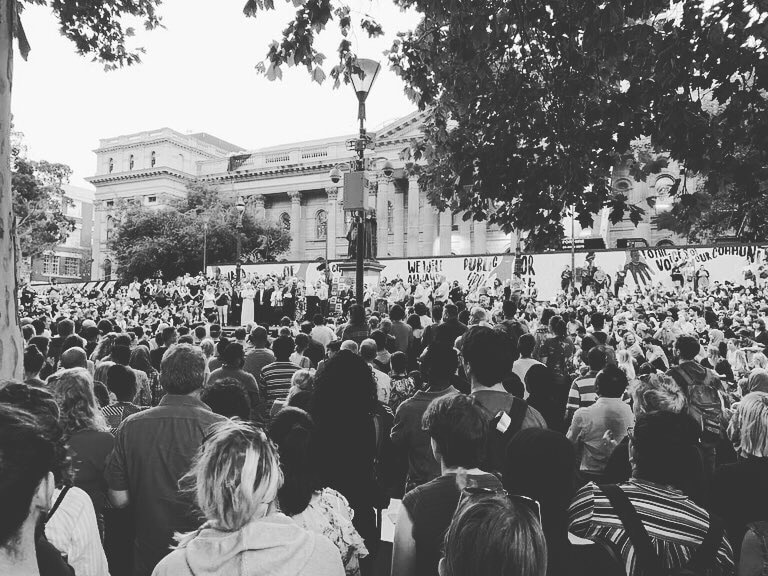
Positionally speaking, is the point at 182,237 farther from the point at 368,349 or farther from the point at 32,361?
the point at 368,349

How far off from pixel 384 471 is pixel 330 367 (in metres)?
0.88

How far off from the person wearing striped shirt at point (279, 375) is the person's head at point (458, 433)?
378 cm

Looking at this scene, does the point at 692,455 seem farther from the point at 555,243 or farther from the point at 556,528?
the point at 555,243

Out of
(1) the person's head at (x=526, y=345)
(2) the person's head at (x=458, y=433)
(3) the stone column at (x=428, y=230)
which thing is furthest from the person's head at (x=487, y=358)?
(3) the stone column at (x=428, y=230)

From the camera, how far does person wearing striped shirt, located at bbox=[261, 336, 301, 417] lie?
6.67m

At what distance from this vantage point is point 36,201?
3656 centimetres

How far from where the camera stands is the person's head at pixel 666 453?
2.85 m

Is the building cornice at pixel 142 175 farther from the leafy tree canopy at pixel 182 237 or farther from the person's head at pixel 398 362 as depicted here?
the person's head at pixel 398 362

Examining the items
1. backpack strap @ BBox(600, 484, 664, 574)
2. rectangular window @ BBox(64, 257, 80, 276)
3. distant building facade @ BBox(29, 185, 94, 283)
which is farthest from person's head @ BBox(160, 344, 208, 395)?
rectangular window @ BBox(64, 257, 80, 276)

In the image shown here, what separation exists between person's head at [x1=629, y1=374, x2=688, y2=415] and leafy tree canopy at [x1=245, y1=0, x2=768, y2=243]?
2.56 meters

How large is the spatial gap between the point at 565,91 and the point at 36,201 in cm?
3678

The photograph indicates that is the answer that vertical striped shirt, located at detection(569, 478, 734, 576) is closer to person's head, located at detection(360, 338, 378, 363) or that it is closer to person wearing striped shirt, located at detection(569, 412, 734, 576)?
person wearing striped shirt, located at detection(569, 412, 734, 576)

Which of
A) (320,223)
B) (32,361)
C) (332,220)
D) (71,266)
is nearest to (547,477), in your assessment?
(32,361)

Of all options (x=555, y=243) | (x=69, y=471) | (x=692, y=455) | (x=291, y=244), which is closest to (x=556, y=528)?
(x=692, y=455)
